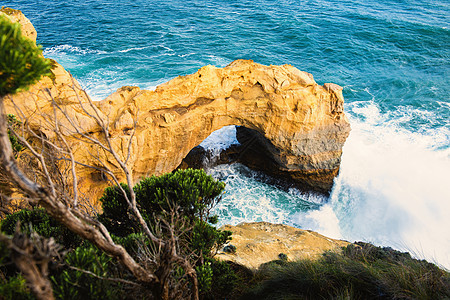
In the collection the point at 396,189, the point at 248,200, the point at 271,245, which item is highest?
the point at 271,245

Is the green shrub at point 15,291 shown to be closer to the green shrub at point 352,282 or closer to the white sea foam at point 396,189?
the green shrub at point 352,282

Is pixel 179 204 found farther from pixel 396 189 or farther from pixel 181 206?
pixel 396 189

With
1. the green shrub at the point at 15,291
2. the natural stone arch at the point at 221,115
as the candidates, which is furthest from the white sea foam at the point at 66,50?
the green shrub at the point at 15,291

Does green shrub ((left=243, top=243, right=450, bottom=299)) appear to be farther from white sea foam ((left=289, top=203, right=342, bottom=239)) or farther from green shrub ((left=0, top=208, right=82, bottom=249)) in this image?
white sea foam ((left=289, top=203, right=342, bottom=239))

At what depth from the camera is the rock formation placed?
13.3m

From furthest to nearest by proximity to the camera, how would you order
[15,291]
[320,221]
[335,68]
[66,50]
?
[66,50], [335,68], [320,221], [15,291]

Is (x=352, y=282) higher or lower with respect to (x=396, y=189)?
higher

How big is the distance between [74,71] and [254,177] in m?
17.8

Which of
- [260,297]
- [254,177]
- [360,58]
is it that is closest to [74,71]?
[254,177]

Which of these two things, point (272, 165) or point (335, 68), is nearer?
point (272, 165)

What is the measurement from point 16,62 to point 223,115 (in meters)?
12.6

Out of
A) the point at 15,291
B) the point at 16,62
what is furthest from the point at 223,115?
the point at 16,62

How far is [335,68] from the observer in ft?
89.8

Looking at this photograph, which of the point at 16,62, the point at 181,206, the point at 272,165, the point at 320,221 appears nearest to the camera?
the point at 16,62
